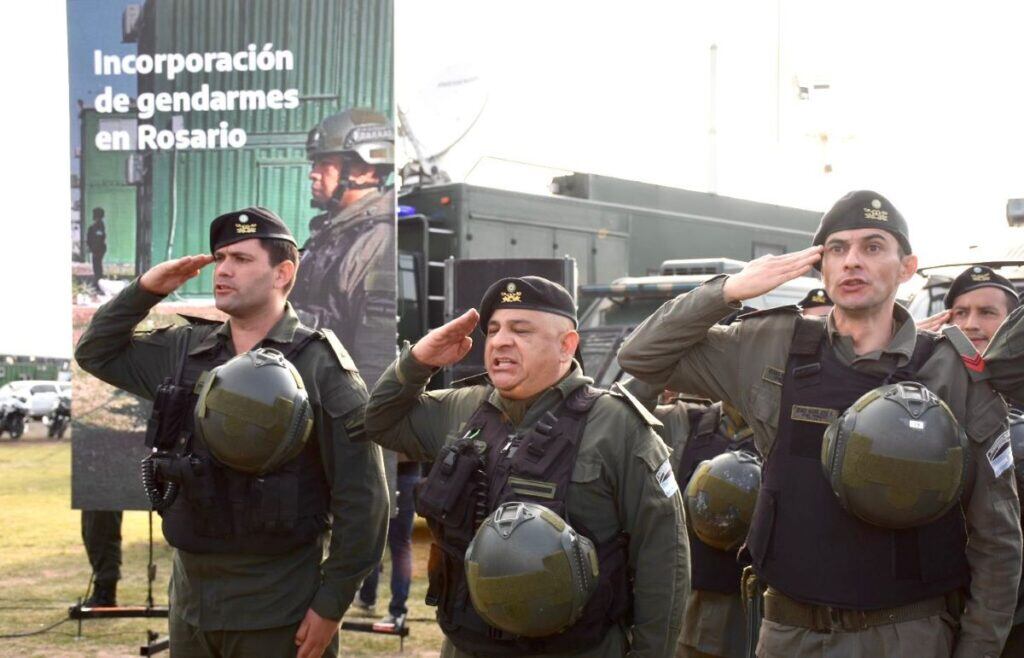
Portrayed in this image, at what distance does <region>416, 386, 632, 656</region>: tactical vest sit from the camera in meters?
3.36

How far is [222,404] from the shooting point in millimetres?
3812

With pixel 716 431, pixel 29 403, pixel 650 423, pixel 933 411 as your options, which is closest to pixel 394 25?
pixel 716 431

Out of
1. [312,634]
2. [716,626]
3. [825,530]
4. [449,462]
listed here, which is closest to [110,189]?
[312,634]

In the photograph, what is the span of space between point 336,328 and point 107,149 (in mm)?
1906

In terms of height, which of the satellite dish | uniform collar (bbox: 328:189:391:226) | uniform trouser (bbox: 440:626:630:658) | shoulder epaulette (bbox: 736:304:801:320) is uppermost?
the satellite dish

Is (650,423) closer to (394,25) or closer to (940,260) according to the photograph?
(394,25)

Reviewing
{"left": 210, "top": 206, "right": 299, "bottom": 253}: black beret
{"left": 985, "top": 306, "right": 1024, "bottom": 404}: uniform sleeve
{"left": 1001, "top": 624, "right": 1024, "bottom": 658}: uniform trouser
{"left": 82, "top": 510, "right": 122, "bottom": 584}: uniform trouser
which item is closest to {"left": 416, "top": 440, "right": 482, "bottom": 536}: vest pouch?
{"left": 210, "top": 206, "right": 299, "bottom": 253}: black beret

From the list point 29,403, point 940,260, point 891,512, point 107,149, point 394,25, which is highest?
point 394,25

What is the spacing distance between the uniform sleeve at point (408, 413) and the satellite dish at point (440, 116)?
917 centimetres

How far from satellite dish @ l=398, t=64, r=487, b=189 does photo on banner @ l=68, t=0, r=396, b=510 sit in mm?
5420

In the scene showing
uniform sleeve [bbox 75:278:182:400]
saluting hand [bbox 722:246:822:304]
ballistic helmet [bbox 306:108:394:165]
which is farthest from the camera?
ballistic helmet [bbox 306:108:394:165]

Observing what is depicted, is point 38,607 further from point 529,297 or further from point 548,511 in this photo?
point 548,511

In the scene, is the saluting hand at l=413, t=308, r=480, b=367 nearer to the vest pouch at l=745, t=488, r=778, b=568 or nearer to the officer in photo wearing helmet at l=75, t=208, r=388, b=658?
the officer in photo wearing helmet at l=75, t=208, r=388, b=658

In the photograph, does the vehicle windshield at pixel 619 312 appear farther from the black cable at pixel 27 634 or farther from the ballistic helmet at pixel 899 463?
the ballistic helmet at pixel 899 463
